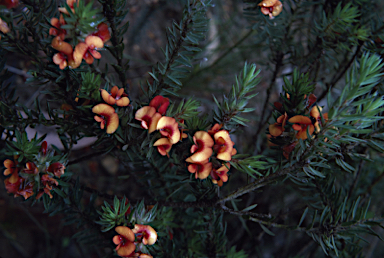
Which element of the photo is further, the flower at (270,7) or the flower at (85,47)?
the flower at (270,7)

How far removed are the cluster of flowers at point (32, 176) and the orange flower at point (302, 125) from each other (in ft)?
1.20

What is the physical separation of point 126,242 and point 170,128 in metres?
0.19

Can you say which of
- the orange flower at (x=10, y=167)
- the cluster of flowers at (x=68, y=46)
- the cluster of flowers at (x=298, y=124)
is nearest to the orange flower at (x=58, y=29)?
the cluster of flowers at (x=68, y=46)

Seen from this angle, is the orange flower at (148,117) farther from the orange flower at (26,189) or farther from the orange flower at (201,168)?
the orange flower at (26,189)

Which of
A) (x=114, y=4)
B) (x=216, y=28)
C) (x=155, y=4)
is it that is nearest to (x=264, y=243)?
(x=114, y=4)

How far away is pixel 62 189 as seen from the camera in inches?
18.0

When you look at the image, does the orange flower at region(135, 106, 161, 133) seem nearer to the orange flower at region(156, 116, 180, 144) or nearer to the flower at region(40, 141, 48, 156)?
the orange flower at region(156, 116, 180, 144)

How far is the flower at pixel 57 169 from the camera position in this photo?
41 centimetres

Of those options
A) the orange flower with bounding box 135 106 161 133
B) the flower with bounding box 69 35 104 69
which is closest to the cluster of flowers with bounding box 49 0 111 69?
the flower with bounding box 69 35 104 69

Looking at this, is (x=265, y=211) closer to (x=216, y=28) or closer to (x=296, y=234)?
(x=296, y=234)

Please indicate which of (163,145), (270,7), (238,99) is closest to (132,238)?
(163,145)

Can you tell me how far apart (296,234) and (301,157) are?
24.9 inches

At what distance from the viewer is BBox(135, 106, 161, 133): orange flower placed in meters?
0.38

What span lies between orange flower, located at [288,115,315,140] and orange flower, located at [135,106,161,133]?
0.66 ft
